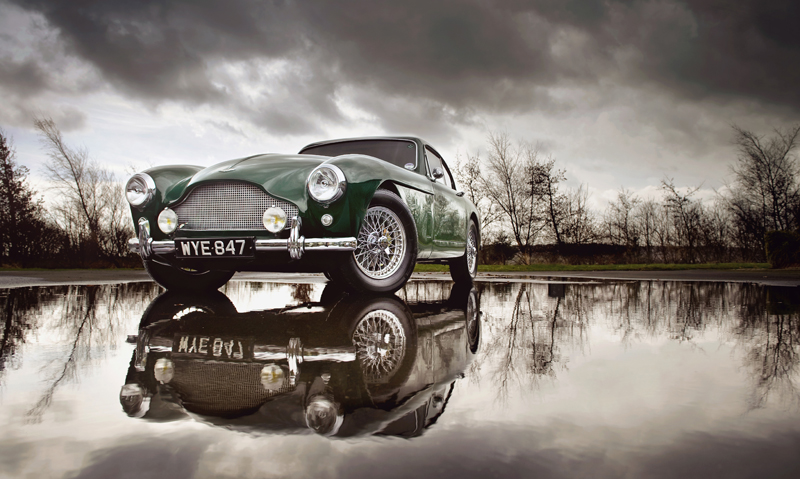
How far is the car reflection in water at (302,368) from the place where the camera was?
5.44 ft

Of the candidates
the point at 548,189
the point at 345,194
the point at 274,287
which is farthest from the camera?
the point at 548,189

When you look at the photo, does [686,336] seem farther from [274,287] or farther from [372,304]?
[274,287]

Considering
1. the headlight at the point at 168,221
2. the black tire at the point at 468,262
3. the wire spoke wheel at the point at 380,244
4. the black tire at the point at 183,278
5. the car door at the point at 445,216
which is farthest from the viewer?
the black tire at the point at 468,262

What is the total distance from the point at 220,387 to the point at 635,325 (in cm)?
284

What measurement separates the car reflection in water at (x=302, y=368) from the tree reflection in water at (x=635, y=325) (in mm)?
240

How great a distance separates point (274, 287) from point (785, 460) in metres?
5.95

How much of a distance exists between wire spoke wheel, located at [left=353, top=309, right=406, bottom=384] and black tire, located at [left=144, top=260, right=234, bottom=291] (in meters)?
2.66

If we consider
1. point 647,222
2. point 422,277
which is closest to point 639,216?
point 647,222

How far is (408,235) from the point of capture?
200 inches

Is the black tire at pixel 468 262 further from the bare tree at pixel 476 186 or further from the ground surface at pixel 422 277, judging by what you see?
the bare tree at pixel 476 186

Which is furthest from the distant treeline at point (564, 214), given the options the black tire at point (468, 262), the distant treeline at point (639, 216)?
the black tire at point (468, 262)

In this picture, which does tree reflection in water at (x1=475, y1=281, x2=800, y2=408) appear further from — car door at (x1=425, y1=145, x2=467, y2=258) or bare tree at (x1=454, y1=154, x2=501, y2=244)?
bare tree at (x1=454, y1=154, x2=501, y2=244)

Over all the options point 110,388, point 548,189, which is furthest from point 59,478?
point 548,189

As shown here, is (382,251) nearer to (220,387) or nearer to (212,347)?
(212,347)
